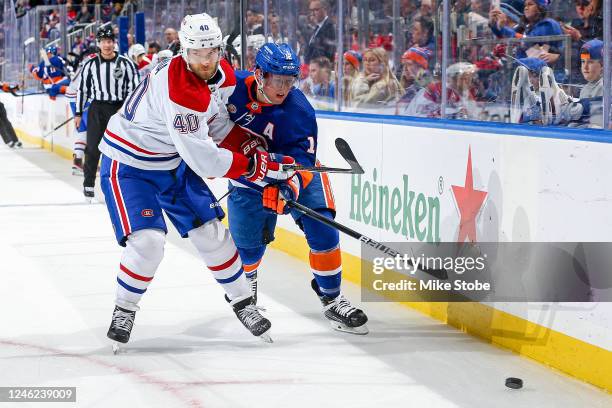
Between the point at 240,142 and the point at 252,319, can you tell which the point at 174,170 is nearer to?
the point at 240,142

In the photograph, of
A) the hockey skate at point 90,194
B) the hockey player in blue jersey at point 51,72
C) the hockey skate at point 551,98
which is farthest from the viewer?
the hockey player in blue jersey at point 51,72

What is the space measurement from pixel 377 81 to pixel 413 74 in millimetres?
431

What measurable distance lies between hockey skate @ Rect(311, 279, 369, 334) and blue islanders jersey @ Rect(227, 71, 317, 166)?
0.54 metres

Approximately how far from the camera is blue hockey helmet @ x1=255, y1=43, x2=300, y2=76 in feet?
12.0

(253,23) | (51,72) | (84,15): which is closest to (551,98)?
(253,23)

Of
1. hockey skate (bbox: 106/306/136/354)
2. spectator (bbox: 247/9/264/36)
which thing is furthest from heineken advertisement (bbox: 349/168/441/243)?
spectator (bbox: 247/9/264/36)

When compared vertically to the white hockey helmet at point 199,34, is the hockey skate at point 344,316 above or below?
below

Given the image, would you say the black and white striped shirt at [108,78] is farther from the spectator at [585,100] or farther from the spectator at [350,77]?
the spectator at [585,100]

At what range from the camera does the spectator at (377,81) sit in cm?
518

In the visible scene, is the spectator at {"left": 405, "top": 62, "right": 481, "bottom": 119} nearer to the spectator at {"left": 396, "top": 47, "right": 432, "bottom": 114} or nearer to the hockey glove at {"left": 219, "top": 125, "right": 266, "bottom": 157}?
the spectator at {"left": 396, "top": 47, "right": 432, "bottom": 114}

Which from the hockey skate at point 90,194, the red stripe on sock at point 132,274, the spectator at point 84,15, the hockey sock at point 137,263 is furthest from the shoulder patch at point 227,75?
the spectator at point 84,15

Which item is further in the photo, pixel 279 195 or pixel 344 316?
pixel 344 316

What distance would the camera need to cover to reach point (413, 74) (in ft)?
16.3

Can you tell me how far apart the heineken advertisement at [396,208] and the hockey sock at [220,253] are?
33.6 inches
